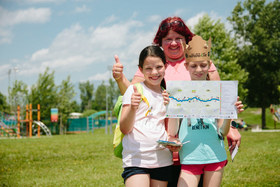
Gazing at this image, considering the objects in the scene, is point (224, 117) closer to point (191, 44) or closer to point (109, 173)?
point (191, 44)

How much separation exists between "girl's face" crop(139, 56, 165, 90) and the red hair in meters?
0.57

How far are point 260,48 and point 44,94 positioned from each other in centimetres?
2664

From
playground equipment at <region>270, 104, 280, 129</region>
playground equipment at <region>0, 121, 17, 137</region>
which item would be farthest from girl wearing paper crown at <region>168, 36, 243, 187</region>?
playground equipment at <region>270, 104, 280, 129</region>

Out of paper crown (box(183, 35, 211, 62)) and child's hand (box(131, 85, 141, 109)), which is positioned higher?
paper crown (box(183, 35, 211, 62))

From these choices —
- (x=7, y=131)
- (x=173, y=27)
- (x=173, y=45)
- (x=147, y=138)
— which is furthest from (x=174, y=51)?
(x=7, y=131)

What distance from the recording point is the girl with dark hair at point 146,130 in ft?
7.87

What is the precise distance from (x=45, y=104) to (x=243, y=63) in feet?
81.0

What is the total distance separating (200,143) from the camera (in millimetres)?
2461

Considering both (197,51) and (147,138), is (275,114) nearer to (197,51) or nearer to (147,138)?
(197,51)

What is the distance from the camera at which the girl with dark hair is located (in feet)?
7.87

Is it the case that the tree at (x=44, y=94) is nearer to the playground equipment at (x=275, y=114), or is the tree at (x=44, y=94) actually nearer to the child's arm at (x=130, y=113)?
the playground equipment at (x=275, y=114)

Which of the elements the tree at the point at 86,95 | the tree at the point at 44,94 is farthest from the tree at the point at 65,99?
the tree at the point at 86,95

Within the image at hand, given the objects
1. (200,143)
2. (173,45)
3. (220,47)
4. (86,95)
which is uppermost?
(220,47)

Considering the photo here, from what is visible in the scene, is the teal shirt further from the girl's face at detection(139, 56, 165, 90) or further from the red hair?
the red hair
